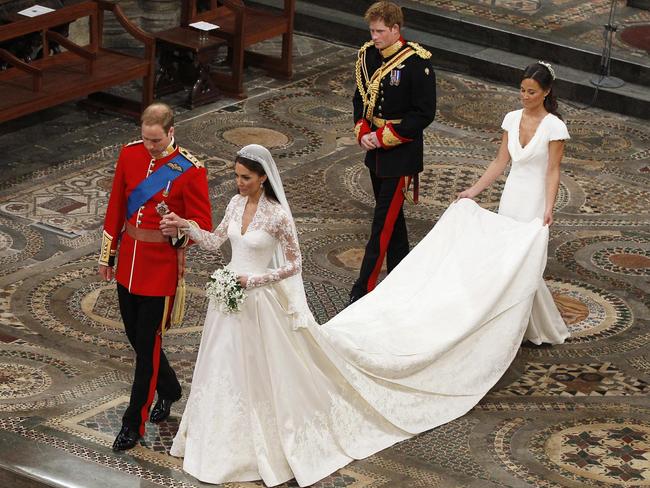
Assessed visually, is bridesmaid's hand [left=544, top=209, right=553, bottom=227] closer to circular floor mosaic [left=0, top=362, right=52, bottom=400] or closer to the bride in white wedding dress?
the bride in white wedding dress

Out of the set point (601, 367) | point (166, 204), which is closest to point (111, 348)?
point (166, 204)

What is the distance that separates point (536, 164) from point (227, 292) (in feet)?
8.48

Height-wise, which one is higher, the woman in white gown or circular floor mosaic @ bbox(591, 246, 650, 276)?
the woman in white gown

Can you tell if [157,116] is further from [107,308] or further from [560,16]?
[560,16]

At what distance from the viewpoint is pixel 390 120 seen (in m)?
9.45

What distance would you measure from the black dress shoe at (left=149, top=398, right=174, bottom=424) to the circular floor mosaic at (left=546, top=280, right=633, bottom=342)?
2.72 m

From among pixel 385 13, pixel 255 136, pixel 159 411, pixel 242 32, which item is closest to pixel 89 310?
pixel 159 411

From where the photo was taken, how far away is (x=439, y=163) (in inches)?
488

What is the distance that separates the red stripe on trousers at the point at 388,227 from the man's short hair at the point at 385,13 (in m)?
1.00

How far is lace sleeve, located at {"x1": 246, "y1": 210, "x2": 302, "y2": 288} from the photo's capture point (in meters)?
7.24

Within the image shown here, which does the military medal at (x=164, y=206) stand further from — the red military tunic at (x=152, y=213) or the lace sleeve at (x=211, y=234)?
the lace sleeve at (x=211, y=234)

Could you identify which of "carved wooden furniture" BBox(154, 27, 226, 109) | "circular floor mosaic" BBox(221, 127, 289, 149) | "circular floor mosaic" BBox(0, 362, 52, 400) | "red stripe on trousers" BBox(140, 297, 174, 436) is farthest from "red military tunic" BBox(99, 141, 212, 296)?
"carved wooden furniture" BBox(154, 27, 226, 109)

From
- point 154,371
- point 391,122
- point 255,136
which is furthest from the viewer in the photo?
point 255,136

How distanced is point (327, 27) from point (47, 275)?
6.61 metres
